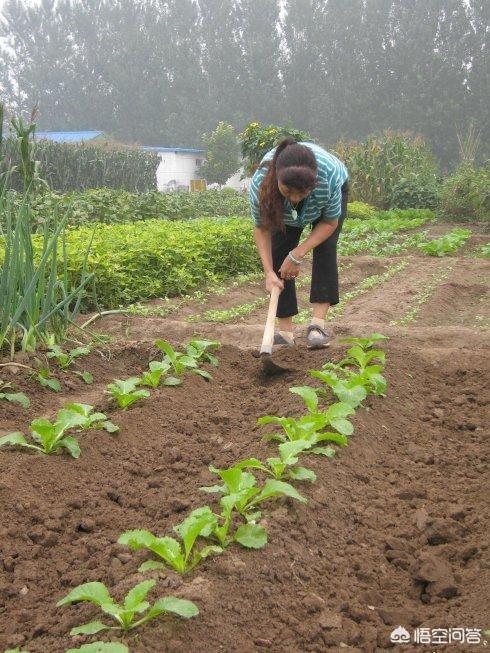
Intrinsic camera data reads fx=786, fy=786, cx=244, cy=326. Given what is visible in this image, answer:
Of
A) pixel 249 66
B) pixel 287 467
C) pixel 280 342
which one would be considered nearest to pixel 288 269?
pixel 280 342

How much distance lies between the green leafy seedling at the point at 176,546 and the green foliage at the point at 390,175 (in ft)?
55.6

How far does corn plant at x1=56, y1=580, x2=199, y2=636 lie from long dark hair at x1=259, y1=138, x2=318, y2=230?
2448 mm

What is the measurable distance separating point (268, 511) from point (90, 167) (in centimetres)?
2450

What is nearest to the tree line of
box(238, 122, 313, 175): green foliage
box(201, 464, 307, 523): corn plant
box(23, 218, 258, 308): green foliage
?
box(238, 122, 313, 175): green foliage

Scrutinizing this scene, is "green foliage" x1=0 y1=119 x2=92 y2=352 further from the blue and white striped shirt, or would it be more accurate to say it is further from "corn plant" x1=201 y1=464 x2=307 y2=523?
"corn plant" x1=201 y1=464 x2=307 y2=523

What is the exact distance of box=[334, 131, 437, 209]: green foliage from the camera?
61.5 feet

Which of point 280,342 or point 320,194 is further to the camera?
point 280,342

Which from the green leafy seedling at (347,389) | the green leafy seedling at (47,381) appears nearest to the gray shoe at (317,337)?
the green leafy seedling at (347,389)

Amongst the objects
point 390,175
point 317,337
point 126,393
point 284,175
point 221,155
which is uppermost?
point 284,175

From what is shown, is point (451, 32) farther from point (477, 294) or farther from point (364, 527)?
point (364, 527)

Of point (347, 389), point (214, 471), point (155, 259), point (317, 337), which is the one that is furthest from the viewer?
point (155, 259)

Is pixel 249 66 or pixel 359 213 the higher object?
pixel 249 66

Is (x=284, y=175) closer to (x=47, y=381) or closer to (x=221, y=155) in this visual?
(x=47, y=381)

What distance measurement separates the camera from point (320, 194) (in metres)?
4.39
